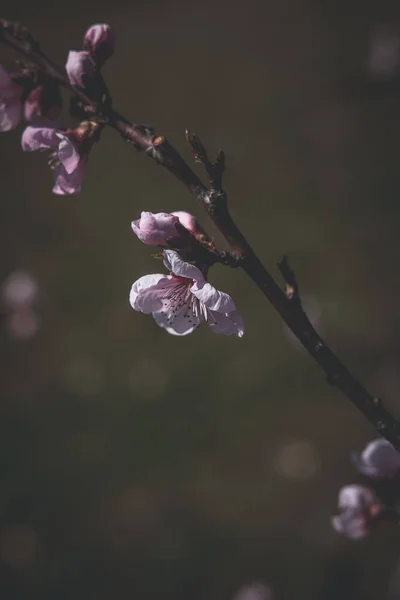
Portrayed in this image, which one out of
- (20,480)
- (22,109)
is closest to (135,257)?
(20,480)

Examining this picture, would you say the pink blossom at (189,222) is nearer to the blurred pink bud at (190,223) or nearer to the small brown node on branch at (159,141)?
the blurred pink bud at (190,223)

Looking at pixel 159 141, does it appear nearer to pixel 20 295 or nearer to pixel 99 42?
pixel 99 42

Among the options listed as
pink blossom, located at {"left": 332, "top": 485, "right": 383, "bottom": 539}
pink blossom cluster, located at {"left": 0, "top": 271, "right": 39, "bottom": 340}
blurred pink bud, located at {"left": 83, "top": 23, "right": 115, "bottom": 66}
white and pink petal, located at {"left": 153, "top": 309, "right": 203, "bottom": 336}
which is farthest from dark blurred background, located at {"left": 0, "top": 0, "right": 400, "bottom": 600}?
pink blossom, located at {"left": 332, "top": 485, "right": 383, "bottom": 539}

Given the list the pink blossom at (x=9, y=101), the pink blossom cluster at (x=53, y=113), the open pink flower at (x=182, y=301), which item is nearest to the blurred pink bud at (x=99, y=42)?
the pink blossom cluster at (x=53, y=113)

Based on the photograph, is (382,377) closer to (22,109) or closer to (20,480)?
(20,480)

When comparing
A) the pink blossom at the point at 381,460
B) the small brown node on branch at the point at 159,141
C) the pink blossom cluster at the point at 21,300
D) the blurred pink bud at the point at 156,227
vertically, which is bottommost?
the pink blossom at the point at 381,460
